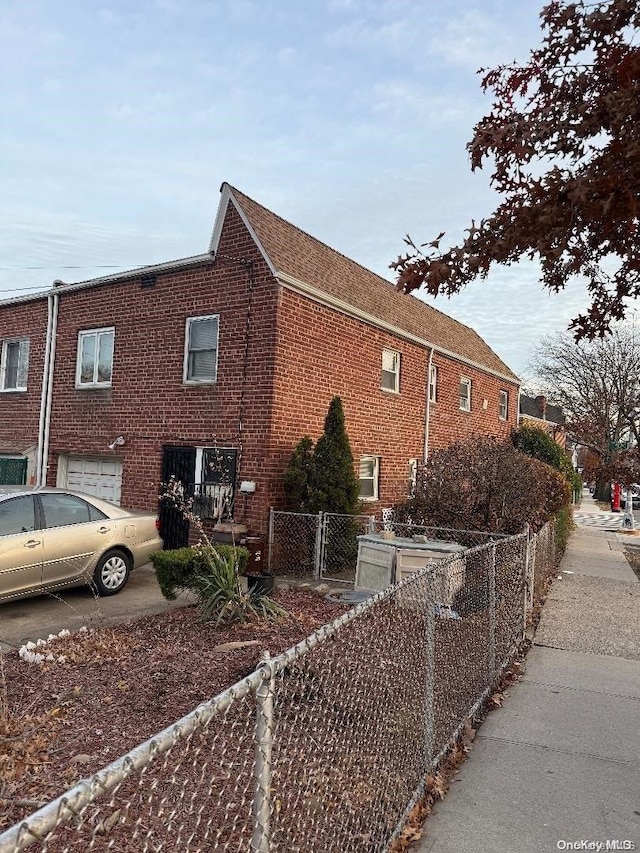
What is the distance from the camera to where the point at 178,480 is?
11.8 metres

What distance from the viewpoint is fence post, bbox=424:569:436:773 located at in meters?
3.74

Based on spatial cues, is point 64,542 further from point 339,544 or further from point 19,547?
point 339,544

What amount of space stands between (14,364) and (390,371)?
8.86 m

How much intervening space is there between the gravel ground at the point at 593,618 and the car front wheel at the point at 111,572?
5.46 metres

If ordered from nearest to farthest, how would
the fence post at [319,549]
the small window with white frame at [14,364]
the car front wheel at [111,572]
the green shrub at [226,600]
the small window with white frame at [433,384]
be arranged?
the green shrub at [226,600]
the car front wheel at [111,572]
the fence post at [319,549]
the small window with white frame at [14,364]
the small window with white frame at [433,384]

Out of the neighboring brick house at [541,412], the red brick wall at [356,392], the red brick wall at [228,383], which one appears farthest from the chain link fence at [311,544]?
the neighboring brick house at [541,412]

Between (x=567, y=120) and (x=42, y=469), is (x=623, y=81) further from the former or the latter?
(x=42, y=469)

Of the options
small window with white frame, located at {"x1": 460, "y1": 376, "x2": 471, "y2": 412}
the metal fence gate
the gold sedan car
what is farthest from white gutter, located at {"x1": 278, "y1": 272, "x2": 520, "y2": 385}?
the gold sedan car

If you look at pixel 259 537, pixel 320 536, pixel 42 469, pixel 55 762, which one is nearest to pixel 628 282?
pixel 55 762

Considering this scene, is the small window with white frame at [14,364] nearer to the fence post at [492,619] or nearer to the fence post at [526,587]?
the fence post at [526,587]

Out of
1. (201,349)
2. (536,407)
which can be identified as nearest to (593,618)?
(201,349)

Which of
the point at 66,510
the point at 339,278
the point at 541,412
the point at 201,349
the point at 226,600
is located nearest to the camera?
the point at 226,600

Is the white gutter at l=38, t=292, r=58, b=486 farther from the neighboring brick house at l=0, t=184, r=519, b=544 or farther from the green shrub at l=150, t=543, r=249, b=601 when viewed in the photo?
the green shrub at l=150, t=543, r=249, b=601

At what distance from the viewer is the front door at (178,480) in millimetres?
11750
